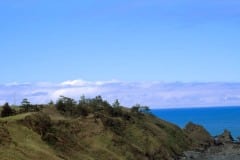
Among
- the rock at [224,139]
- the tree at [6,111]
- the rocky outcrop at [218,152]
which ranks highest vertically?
the tree at [6,111]

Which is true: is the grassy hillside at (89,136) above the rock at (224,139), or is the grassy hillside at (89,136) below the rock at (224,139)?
above

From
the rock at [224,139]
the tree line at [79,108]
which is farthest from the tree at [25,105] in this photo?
the rock at [224,139]

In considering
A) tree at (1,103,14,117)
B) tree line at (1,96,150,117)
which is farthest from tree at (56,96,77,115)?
tree at (1,103,14,117)

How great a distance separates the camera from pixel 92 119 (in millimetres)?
86438

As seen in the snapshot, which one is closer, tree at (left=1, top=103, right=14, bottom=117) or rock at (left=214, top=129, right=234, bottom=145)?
tree at (left=1, top=103, right=14, bottom=117)

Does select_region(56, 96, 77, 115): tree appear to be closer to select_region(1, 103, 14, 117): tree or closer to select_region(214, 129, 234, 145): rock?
select_region(1, 103, 14, 117): tree

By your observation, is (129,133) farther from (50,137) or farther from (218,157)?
(50,137)

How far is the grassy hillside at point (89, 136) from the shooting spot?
198 feet

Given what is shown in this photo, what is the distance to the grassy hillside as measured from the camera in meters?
60.4

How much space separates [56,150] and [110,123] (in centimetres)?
2326

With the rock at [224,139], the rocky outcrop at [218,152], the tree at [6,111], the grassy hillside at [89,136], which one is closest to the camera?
the grassy hillside at [89,136]

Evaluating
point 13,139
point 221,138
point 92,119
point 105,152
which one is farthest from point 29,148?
point 221,138

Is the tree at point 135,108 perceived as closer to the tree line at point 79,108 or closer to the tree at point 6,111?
the tree line at point 79,108

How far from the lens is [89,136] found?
262ft
